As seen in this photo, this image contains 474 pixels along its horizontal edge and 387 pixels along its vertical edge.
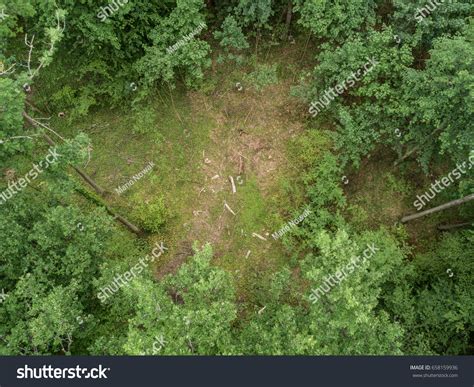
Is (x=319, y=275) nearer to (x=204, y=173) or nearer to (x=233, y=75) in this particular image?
(x=204, y=173)

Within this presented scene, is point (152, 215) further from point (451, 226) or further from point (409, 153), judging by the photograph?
point (451, 226)

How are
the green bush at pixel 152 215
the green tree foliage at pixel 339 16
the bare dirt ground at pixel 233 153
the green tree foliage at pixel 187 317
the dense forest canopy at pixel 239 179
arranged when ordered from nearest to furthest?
the green tree foliage at pixel 187 317 → the dense forest canopy at pixel 239 179 → the green tree foliage at pixel 339 16 → the green bush at pixel 152 215 → the bare dirt ground at pixel 233 153

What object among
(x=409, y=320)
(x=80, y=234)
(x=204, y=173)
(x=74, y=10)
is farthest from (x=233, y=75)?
(x=409, y=320)

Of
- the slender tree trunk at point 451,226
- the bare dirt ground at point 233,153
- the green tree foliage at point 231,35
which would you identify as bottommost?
the slender tree trunk at point 451,226

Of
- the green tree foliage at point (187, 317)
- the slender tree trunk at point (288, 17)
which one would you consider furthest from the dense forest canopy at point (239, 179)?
the slender tree trunk at point (288, 17)

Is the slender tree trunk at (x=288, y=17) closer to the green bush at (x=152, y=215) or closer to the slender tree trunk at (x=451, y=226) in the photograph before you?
the green bush at (x=152, y=215)

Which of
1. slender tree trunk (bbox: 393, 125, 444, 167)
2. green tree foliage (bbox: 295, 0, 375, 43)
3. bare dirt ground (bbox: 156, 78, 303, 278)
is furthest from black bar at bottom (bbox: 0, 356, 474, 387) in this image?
green tree foliage (bbox: 295, 0, 375, 43)

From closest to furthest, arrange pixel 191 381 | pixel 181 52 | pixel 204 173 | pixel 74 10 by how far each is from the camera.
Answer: pixel 191 381 < pixel 74 10 < pixel 181 52 < pixel 204 173
